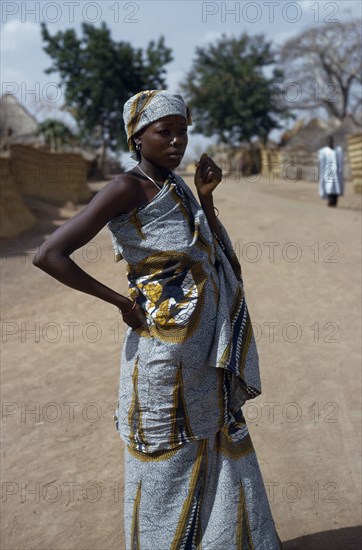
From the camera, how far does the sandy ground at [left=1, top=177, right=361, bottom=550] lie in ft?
12.0

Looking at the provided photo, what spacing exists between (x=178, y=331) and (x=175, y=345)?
0.16 feet

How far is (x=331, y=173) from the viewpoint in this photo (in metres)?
13.7

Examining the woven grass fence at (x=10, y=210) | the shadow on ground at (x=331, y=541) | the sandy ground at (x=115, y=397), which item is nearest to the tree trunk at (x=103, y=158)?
the woven grass fence at (x=10, y=210)

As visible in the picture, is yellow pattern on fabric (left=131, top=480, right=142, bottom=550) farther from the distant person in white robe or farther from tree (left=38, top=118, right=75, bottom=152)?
tree (left=38, top=118, right=75, bottom=152)

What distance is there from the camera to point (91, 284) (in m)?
2.43

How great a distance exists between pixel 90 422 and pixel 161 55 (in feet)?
86.3

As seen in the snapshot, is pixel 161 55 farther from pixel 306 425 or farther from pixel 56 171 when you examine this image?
Result: pixel 306 425

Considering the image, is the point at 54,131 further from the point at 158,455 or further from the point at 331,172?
the point at 158,455

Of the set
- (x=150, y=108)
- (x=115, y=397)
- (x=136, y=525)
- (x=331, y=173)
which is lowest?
(x=115, y=397)

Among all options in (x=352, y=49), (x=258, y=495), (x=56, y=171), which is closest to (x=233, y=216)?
(x=56, y=171)

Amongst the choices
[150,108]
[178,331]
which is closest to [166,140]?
[150,108]

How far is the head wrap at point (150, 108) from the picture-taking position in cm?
240

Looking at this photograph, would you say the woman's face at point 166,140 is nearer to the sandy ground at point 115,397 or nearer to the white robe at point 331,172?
the sandy ground at point 115,397

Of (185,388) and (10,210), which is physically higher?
(10,210)
